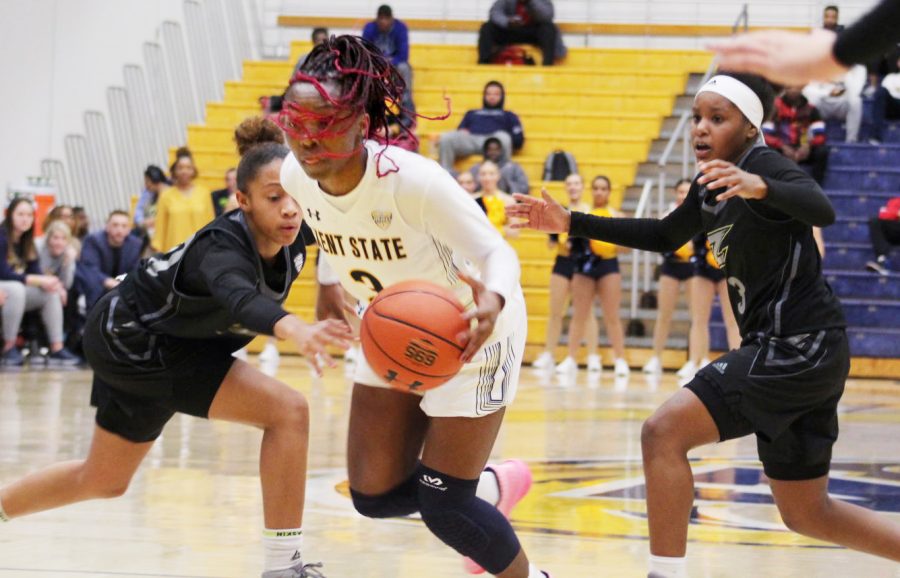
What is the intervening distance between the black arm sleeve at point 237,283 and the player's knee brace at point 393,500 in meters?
0.78

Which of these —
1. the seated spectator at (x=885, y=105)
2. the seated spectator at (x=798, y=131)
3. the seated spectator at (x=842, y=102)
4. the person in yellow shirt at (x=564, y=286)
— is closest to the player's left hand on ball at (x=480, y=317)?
the person in yellow shirt at (x=564, y=286)

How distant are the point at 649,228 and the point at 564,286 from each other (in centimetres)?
843

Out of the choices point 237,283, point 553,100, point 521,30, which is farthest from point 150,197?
point 237,283

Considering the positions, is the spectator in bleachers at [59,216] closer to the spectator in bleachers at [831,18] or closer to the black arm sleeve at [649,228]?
the spectator in bleachers at [831,18]

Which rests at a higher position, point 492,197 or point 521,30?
point 521,30

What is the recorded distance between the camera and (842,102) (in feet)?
51.9

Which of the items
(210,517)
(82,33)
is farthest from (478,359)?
(82,33)

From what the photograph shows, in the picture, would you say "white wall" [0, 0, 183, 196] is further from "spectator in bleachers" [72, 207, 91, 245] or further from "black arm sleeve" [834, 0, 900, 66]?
"black arm sleeve" [834, 0, 900, 66]

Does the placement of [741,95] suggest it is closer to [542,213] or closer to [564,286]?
[542,213]

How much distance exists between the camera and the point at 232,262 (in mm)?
4020

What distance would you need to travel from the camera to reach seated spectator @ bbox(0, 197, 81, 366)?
39.8 ft

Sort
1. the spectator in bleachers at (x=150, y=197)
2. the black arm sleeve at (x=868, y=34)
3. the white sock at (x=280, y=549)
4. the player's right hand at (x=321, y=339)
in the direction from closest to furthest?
the black arm sleeve at (x=868, y=34) → the player's right hand at (x=321, y=339) → the white sock at (x=280, y=549) → the spectator in bleachers at (x=150, y=197)

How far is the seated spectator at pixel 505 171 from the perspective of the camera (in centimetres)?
1423

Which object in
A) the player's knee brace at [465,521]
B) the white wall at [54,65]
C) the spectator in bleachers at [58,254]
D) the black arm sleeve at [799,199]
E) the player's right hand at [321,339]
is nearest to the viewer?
the player's right hand at [321,339]
